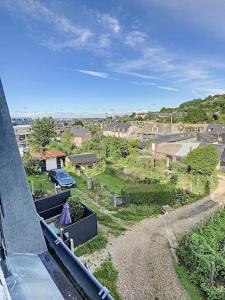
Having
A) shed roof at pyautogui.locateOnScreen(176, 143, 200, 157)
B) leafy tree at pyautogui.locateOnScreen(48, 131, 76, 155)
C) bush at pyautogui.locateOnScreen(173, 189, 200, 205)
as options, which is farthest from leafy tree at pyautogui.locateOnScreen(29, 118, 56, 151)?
bush at pyautogui.locateOnScreen(173, 189, 200, 205)

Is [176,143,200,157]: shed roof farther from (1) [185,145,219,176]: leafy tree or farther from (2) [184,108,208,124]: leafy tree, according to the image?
(2) [184,108,208,124]: leafy tree

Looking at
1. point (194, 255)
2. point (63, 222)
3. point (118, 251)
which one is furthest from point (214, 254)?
point (63, 222)

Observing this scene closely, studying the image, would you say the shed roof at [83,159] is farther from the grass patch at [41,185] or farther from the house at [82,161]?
the grass patch at [41,185]

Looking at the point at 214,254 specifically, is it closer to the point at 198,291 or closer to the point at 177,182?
the point at 198,291

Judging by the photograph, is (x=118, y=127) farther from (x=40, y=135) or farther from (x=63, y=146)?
(x=40, y=135)

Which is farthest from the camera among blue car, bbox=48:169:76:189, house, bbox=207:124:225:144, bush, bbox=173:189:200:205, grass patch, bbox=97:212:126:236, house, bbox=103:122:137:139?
house, bbox=103:122:137:139
